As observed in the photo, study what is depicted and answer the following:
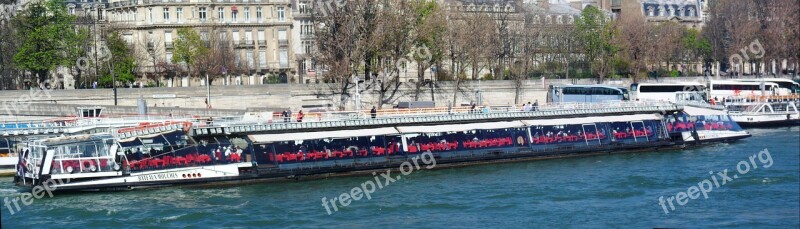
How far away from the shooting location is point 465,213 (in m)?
39.5

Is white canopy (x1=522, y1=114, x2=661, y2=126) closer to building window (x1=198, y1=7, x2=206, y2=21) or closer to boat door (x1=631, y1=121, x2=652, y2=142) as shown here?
boat door (x1=631, y1=121, x2=652, y2=142)

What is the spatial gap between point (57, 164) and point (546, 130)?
23.6 meters

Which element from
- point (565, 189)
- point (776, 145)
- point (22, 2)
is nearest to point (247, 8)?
point (22, 2)

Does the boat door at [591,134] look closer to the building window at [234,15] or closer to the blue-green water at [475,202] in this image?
the blue-green water at [475,202]

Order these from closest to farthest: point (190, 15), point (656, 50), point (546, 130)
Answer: point (546, 130) < point (190, 15) < point (656, 50)

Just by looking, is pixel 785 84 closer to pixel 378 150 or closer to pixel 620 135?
pixel 620 135

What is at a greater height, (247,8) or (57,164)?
(247,8)

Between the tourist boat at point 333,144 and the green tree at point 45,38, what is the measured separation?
2756cm

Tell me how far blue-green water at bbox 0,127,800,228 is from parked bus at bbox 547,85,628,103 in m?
23.4

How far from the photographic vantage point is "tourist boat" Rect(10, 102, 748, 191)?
145ft

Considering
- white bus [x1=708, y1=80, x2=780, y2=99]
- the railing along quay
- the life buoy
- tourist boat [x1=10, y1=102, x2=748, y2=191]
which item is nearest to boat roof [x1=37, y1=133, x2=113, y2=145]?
tourist boat [x1=10, y1=102, x2=748, y2=191]

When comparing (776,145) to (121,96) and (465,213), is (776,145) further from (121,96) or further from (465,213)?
(121,96)

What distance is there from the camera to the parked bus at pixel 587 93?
75.6 metres

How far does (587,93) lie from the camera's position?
78.0 m
